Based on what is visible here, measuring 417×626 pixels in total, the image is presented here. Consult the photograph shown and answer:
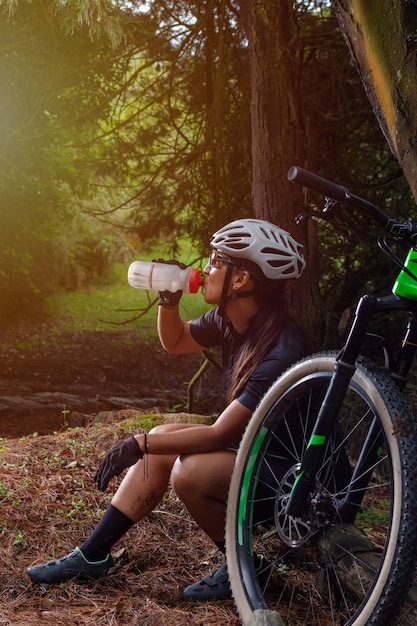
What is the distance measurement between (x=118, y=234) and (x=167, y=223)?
364 inches

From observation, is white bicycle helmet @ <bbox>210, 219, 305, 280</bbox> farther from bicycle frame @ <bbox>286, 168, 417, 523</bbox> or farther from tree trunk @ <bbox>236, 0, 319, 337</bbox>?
tree trunk @ <bbox>236, 0, 319, 337</bbox>

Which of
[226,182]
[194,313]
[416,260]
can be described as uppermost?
[226,182]

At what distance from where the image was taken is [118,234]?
15617 mm

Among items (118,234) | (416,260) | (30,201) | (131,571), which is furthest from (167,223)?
(118,234)

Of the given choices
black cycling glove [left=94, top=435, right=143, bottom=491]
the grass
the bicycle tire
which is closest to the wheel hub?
the bicycle tire

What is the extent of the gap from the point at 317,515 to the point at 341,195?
1.01 m

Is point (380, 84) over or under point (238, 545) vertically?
over

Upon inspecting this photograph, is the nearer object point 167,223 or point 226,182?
point 226,182

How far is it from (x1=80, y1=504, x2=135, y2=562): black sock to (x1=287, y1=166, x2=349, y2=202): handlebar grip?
1490 mm

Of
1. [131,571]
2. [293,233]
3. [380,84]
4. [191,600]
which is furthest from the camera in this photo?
[293,233]

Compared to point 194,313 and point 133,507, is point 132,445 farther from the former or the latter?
point 194,313

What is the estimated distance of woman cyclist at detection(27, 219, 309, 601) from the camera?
8.40 feet

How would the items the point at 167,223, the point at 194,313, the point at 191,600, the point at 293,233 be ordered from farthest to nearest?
1. the point at 194,313
2. the point at 167,223
3. the point at 293,233
4. the point at 191,600

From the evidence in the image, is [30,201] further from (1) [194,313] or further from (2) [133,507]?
(2) [133,507]
